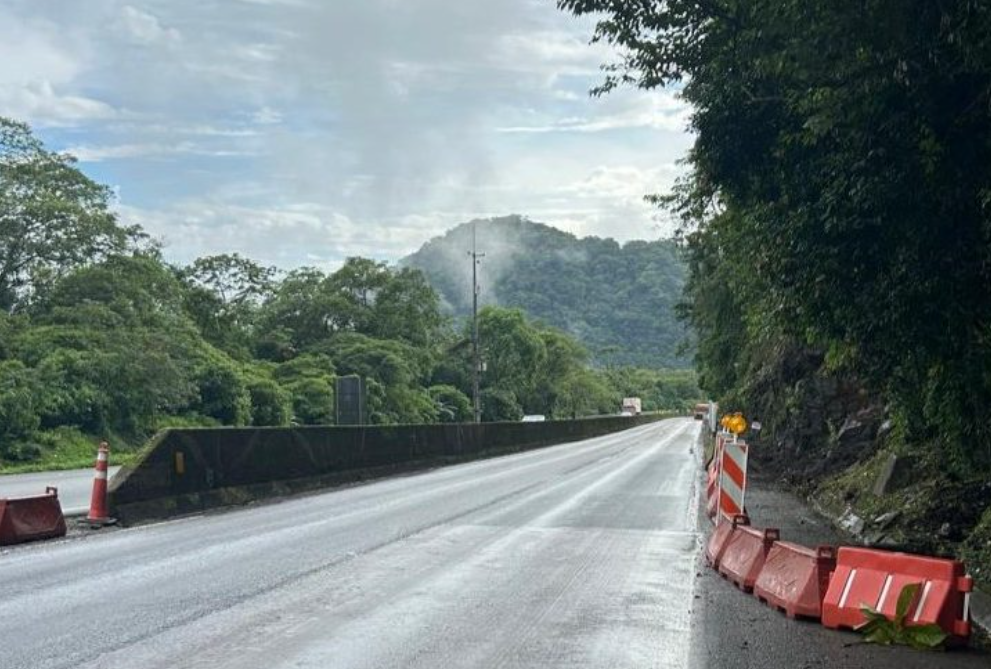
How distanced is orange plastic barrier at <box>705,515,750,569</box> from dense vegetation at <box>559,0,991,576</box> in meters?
2.15

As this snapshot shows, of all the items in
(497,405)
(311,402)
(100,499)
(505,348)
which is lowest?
(100,499)

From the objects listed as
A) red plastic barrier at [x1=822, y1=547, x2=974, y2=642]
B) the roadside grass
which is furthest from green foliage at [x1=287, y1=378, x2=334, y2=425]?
red plastic barrier at [x1=822, y1=547, x2=974, y2=642]

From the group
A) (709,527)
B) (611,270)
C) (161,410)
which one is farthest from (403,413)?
(611,270)

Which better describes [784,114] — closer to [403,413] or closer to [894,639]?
[894,639]

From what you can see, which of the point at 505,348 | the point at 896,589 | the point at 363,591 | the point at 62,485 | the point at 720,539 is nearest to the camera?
the point at 896,589

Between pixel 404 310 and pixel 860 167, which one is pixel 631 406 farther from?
pixel 860 167

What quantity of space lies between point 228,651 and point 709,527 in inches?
360

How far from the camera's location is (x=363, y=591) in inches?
347

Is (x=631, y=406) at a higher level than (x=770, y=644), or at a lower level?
higher

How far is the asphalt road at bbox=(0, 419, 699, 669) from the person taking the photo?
6.65 meters

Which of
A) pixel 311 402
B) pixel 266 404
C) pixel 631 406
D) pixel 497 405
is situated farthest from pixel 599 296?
pixel 266 404

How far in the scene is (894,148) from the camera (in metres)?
8.22

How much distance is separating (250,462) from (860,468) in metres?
11.1

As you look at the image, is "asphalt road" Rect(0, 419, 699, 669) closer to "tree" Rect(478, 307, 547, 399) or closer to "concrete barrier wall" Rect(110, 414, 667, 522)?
"concrete barrier wall" Rect(110, 414, 667, 522)
